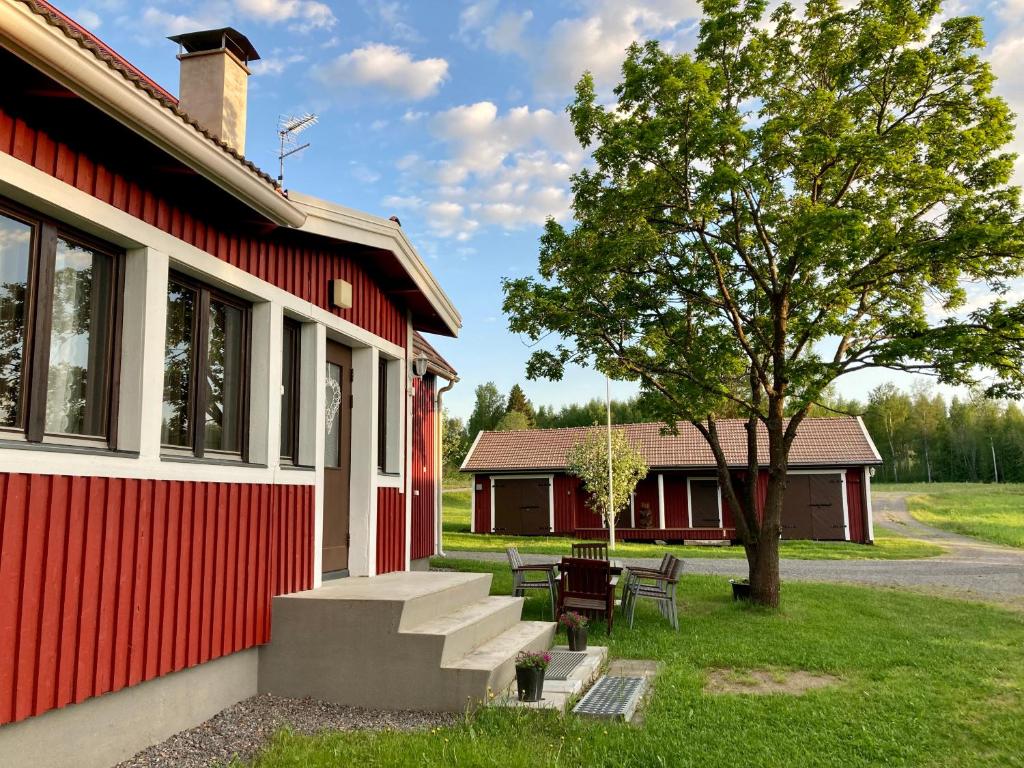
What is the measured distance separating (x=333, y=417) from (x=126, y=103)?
158 inches

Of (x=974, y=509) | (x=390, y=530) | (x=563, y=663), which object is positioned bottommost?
(x=974, y=509)

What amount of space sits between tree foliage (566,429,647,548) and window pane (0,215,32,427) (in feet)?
67.0

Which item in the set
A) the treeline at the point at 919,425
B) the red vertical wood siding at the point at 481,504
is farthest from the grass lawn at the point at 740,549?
the treeline at the point at 919,425

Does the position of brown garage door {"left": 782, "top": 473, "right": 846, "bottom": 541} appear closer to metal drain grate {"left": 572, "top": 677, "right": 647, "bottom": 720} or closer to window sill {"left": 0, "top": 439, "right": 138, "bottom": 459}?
metal drain grate {"left": 572, "top": 677, "right": 647, "bottom": 720}

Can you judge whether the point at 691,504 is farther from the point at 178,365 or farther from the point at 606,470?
the point at 178,365

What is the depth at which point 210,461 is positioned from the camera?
510 centimetres

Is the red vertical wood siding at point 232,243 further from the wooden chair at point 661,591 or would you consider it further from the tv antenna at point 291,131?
the wooden chair at point 661,591

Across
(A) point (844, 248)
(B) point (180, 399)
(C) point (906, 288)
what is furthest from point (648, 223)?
(B) point (180, 399)

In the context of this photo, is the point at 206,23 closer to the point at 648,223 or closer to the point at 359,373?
the point at 359,373

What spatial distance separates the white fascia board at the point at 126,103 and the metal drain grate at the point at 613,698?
14.0 ft

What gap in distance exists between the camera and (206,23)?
289 inches

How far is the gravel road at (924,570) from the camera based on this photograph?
13344 millimetres

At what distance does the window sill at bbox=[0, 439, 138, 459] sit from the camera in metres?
3.57

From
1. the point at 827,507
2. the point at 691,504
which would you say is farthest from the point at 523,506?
the point at 827,507
